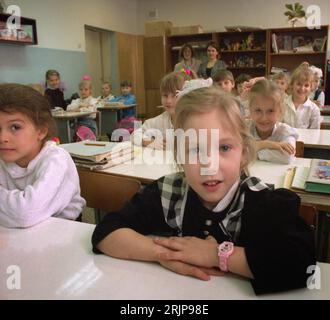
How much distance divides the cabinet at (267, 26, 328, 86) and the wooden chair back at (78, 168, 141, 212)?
609 centimetres

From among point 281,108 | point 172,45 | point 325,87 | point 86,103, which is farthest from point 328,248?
point 172,45

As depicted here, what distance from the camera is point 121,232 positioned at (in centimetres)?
98

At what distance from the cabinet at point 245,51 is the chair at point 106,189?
617cm

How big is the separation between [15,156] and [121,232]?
64 cm

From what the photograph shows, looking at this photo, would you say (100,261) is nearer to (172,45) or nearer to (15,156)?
(15,156)

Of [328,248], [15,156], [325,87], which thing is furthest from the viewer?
[325,87]

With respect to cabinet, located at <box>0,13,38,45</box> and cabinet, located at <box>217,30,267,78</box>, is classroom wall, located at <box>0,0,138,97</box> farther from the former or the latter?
cabinet, located at <box>217,30,267,78</box>

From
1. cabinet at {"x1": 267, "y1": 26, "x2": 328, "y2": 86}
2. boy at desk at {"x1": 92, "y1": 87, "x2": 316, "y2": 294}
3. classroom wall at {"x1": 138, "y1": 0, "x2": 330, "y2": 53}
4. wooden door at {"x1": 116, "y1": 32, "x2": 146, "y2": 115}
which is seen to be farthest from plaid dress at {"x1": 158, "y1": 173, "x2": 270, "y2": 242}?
wooden door at {"x1": 116, "y1": 32, "x2": 146, "y2": 115}

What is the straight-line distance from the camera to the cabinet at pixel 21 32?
498cm

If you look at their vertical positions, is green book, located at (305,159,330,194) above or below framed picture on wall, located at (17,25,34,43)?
below

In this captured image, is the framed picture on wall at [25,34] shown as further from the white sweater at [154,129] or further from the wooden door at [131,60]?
the white sweater at [154,129]

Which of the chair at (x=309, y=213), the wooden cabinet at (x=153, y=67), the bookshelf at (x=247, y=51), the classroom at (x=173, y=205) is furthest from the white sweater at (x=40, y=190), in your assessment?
the wooden cabinet at (x=153, y=67)

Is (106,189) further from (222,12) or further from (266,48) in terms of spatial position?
(222,12)

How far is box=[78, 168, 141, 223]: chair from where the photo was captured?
1.47m
